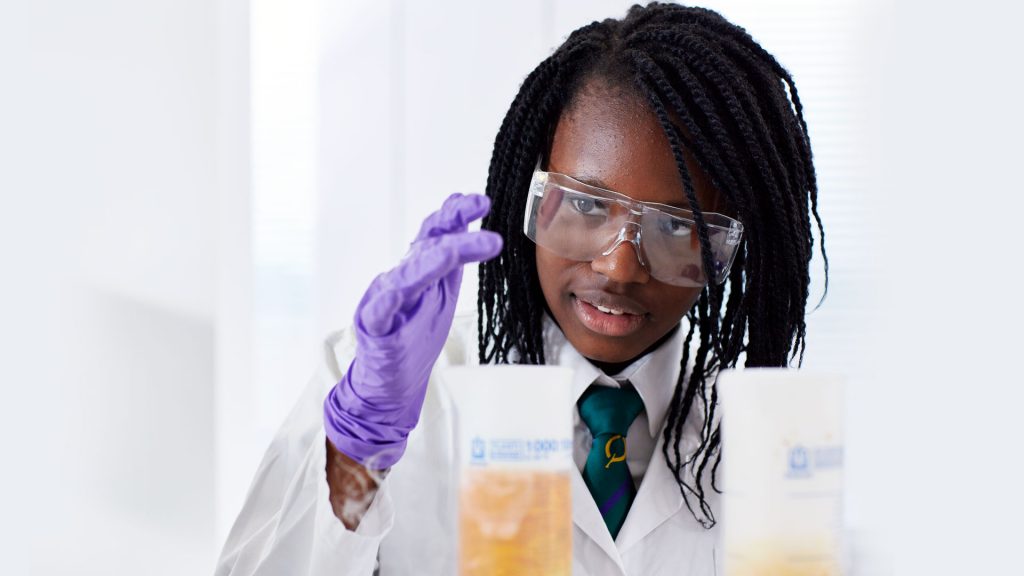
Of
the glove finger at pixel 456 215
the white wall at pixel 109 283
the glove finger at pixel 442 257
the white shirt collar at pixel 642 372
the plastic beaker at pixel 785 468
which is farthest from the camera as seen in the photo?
the white wall at pixel 109 283

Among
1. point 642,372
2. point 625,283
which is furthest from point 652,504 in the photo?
point 625,283

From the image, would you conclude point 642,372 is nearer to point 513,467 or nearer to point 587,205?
point 587,205

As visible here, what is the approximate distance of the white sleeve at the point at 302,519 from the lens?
3.61ft

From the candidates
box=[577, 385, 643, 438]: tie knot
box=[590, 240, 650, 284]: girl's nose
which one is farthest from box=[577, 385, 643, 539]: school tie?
box=[590, 240, 650, 284]: girl's nose

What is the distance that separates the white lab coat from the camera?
1196mm

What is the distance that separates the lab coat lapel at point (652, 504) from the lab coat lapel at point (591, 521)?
0.19 feet

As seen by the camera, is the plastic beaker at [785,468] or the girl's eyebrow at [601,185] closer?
the plastic beaker at [785,468]

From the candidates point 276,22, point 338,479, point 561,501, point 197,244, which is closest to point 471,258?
point 561,501

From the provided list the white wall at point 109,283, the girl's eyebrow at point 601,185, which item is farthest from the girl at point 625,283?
the white wall at point 109,283

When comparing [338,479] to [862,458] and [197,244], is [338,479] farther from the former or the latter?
[862,458]

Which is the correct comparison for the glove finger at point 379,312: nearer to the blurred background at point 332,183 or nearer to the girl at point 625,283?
the girl at point 625,283

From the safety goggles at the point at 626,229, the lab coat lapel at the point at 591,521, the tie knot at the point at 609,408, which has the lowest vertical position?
the lab coat lapel at the point at 591,521

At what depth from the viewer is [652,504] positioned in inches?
54.1

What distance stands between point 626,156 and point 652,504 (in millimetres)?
498
